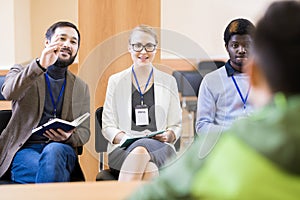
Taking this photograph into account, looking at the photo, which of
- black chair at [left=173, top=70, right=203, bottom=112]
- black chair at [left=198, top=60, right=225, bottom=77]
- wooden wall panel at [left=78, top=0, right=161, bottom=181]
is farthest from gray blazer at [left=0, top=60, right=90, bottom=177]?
black chair at [left=198, top=60, right=225, bottom=77]

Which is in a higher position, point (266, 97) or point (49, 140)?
point (266, 97)

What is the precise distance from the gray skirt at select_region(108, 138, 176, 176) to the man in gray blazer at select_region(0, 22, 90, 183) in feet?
0.60

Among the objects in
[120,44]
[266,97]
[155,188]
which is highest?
[120,44]

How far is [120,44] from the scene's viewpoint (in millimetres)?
2824

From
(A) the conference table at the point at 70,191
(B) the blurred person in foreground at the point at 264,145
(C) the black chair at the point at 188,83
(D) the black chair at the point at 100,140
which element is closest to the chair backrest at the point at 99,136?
(D) the black chair at the point at 100,140

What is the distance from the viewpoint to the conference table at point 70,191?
1412mm

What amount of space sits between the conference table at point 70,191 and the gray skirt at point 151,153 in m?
0.86

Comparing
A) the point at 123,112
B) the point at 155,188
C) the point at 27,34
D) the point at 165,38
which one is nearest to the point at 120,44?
the point at 165,38

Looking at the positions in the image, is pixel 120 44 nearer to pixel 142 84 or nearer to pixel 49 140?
pixel 142 84

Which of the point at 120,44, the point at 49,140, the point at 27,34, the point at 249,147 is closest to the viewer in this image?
the point at 249,147

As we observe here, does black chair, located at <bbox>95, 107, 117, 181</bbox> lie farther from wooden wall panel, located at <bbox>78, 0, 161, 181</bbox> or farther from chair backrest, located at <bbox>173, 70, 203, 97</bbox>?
chair backrest, located at <bbox>173, 70, 203, 97</bbox>

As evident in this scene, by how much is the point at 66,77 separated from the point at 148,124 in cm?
48

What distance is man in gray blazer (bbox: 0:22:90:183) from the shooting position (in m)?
2.36

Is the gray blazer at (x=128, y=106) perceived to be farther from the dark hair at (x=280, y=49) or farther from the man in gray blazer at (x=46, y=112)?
the dark hair at (x=280, y=49)
